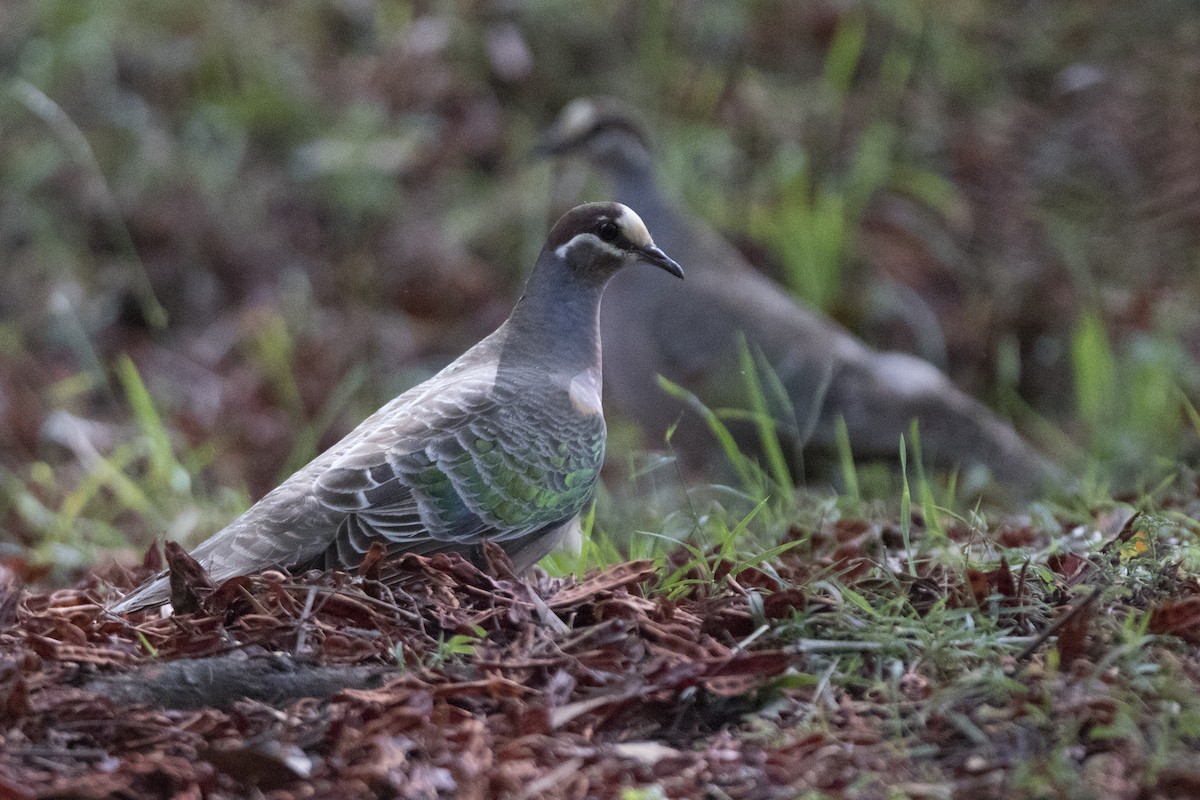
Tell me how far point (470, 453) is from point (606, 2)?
5.62 metres

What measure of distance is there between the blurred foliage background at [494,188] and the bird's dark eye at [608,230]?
7.94 ft

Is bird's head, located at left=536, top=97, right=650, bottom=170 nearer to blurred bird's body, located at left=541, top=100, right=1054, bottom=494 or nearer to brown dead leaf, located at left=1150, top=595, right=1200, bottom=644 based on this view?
blurred bird's body, located at left=541, top=100, right=1054, bottom=494

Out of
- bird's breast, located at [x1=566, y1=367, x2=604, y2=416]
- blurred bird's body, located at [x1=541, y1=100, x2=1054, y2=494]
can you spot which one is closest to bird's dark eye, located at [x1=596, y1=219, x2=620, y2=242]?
bird's breast, located at [x1=566, y1=367, x2=604, y2=416]

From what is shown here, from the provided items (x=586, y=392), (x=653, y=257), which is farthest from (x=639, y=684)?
(x=653, y=257)

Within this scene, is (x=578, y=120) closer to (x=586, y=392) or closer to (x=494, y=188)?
(x=494, y=188)

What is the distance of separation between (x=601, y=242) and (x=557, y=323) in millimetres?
263

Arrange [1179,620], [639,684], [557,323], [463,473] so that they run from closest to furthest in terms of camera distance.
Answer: [639,684], [1179,620], [463,473], [557,323]

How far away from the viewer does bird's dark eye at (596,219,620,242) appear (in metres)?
3.94

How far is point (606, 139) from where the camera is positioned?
21.9ft

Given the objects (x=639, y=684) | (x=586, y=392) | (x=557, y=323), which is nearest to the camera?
(x=639, y=684)

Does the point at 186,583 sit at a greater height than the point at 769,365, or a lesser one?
greater

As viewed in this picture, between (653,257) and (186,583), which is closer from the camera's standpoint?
(186,583)

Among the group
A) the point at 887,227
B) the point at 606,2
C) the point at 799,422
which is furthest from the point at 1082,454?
the point at 606,2

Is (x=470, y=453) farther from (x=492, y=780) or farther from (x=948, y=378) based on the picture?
(x=948, y=378)
